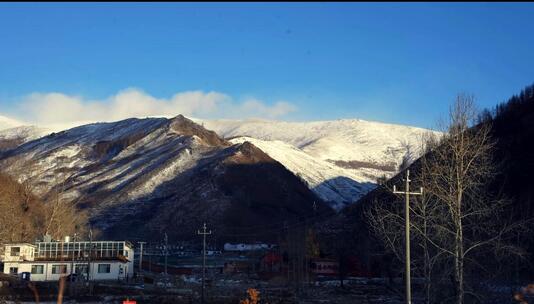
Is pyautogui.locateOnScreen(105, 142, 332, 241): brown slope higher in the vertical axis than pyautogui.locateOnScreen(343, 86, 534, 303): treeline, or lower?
higher

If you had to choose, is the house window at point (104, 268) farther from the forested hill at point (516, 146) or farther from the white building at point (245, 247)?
the white building at point (245, 247)

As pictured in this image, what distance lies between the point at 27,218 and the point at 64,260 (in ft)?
130

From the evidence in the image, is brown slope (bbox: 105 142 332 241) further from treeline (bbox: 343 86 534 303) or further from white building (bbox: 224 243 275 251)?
treeline (bbox: 343 86 534 303)

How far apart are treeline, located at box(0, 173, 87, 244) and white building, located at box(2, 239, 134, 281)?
4435 mm

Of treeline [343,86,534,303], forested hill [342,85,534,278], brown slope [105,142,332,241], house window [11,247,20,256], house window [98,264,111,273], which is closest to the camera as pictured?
treeline [343,86,534,303]

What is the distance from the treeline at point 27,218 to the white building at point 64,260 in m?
4.44

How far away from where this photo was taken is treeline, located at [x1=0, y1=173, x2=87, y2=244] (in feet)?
310

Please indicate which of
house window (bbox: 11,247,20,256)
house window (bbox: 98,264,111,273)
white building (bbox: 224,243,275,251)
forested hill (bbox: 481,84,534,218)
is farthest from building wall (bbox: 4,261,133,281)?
white building (bbox: 224,243,275,251)

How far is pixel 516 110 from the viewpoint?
124438 mm

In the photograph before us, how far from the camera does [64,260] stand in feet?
272

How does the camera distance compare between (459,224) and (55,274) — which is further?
(55,274)

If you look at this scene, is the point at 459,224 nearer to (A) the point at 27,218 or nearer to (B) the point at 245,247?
(A) the point at 27,218

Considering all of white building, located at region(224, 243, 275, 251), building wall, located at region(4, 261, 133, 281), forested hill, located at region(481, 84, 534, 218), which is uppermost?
forested hill, located at region(481, 84, 534, 218)

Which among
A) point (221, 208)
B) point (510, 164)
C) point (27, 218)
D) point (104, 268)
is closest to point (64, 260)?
point (104, 268)
